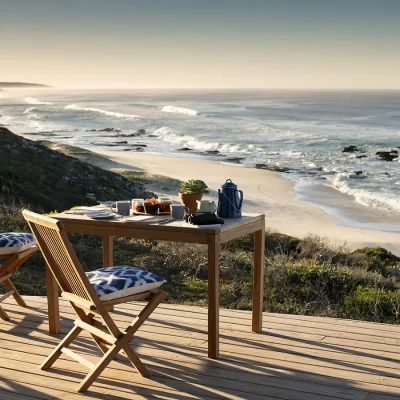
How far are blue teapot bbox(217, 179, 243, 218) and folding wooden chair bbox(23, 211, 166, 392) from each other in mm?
872

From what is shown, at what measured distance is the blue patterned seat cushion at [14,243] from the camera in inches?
204

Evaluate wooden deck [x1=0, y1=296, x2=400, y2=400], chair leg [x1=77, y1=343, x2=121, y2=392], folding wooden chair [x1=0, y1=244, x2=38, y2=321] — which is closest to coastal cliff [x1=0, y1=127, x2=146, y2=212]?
folding wooden chair [x1=0, y1=244, x2=38, y2=321]

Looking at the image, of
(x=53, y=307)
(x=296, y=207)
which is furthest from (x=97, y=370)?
(x=296, y=207)

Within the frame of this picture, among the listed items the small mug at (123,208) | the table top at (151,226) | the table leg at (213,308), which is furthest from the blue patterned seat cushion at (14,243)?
the table leg at (213,308)

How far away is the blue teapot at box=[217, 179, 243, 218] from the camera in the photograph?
15.6ft

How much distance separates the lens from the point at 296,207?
17828 millimetres

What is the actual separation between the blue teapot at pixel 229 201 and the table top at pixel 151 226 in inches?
2.5

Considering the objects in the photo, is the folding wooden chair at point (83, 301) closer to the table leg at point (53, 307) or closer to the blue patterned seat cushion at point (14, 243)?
the table leg at point (53, 307)

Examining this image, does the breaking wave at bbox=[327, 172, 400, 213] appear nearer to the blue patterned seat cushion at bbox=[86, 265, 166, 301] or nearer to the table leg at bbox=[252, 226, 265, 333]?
the table leg at bbox=[252, 226, 265, 333]

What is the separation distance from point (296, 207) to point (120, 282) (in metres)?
14.0

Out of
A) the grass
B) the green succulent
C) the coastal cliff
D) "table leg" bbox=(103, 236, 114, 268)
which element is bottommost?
the grass

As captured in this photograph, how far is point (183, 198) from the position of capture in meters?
4.85

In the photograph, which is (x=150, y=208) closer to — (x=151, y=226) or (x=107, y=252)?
(x=151, y=226)

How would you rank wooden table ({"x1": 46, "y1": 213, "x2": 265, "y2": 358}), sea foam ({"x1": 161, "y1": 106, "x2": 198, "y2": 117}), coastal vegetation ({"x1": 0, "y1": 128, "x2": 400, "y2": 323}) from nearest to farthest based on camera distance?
wooden table ({"x1": 46, "y1": 213, "x2": 265, "y2": 358})
coastal vegetation ({"x1": 0, "y1": 128, "x2": 400, "y2": 323})
sea foam ({"x1": 161, "y1": 106, "x2": 198, "y2": 117})
